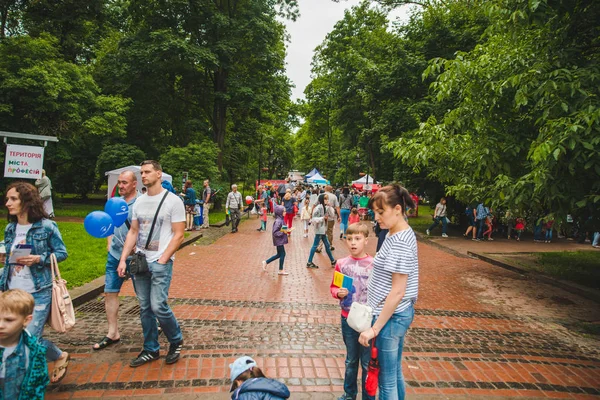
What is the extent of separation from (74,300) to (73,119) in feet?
44.0

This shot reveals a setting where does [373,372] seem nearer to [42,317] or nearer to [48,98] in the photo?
[42,317]

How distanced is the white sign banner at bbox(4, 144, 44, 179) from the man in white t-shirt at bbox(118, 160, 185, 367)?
7.70 metres

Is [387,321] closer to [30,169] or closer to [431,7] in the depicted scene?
[30,169]

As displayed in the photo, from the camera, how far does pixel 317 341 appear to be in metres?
4.49

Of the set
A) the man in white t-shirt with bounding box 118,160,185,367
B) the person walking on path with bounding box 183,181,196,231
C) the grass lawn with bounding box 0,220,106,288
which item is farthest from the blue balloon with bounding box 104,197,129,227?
the person walking on path with bounding box 183,181,196,231

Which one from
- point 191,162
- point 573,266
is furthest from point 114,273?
point 191,162

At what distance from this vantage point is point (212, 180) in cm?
1916

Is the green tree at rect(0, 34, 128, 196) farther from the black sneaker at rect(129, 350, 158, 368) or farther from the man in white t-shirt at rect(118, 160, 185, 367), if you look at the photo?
the black sneaker at rect(129, 350, 158, 368)

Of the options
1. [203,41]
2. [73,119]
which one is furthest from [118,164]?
[203,41]

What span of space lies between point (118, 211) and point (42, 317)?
127cm

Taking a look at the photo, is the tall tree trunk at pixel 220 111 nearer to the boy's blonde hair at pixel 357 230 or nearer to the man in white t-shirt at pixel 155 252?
the man in white t-shirt at pixel 155 252

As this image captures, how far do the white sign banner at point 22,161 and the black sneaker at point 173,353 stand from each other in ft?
26.7

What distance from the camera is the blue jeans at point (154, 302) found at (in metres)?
3.54

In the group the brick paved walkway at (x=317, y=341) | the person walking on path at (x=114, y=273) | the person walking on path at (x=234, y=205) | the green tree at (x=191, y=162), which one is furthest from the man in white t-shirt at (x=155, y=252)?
the green tree at (x=191, y=162)
